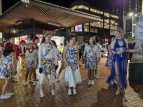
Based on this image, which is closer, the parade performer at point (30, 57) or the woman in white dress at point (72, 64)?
the woman in white dress at point (72, 64)

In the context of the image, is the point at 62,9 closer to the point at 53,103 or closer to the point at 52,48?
the point at 52,48

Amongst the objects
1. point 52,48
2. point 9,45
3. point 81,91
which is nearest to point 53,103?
point 81,91

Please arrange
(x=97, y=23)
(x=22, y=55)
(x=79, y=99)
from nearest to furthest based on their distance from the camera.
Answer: (x=79, y=99) → (x=22, y=55) → (x=97, y=23)

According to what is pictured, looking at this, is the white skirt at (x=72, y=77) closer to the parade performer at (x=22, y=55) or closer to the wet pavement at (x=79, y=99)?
the wet pavement at (x=79, y=99)

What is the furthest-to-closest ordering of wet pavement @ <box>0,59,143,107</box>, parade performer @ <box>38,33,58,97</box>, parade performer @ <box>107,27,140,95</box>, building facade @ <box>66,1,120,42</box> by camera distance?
1. building facade @ <box>66,1,120,42</box>
2. parade performer @ <box>107,27,140,95</box>
3. parade performer @ <box>38,33,58,97</box>
4. wet pavement @ <box>0,59,143,107</box>

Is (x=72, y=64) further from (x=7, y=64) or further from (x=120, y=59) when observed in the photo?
(x=7, y=64)

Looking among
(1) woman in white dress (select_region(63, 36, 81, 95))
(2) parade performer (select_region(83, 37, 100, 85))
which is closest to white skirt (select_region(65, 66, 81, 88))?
(1) woman in white dress (select_region(63, 36, 81, 95))

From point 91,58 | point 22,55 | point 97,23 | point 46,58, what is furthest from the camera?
point 97,23

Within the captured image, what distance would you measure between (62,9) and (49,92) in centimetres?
912

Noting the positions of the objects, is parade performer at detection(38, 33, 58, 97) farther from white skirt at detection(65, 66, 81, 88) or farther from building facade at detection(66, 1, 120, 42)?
building facade at detection(66, 1, 120, 42)

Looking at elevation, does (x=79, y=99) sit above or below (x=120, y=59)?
below

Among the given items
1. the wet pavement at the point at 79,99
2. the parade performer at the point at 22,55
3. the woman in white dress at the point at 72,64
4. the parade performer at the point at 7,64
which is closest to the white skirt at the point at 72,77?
the woman in white dress at the point at 72,64

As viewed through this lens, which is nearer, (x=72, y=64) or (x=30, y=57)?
(x=72, y=64)

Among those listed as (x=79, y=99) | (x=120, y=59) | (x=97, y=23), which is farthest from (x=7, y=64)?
(x=97, y=23)
